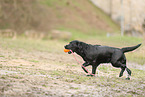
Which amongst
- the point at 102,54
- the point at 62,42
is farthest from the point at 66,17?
the point at 102,54

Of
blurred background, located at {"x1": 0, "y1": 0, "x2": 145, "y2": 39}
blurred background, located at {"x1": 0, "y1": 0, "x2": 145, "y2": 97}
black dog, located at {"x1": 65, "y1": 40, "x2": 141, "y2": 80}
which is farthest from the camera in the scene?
blurred background, located at {"x1": 0, "y1": 0, "x2": 145, "y2": 39}

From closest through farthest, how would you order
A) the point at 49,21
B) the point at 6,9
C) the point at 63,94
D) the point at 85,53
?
1. the point at 63,94
2. the point at 85,53
3. the point at 6,9
4. the point at 49,21

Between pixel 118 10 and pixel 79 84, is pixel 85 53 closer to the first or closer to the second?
pixel 79 84

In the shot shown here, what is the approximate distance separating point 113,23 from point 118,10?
4.19m

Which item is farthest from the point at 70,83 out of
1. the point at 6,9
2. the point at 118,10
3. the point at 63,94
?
the point at 118,10

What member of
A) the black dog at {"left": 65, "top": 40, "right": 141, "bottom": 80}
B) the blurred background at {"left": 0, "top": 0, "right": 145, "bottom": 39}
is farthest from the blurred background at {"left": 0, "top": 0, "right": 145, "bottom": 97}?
the black dog at {"left": 65, "top": 40, "right": 141, "bottom": 80}

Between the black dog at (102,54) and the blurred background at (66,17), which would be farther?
the blurred background at (66,17)

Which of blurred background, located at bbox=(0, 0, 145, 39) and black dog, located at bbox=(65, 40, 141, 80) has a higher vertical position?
blurred background, located at bbox=(0, 0, 145, 39)

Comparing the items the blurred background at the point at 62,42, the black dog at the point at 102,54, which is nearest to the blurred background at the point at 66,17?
the blurred background at the point at 62,42

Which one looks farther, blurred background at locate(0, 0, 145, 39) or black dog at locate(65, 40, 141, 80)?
blurred background at locate(0, 0, 145, 39)

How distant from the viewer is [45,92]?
615cm

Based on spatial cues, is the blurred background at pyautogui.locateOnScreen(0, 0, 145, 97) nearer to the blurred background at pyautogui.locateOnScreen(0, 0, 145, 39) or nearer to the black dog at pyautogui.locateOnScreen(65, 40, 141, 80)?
the blurred background at pyautogui.locateOnScreen(0, 0, 145, 39)

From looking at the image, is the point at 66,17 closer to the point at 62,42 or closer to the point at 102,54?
the point at 62,42

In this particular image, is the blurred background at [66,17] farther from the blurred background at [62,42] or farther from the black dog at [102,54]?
the black dog at [102,54]
